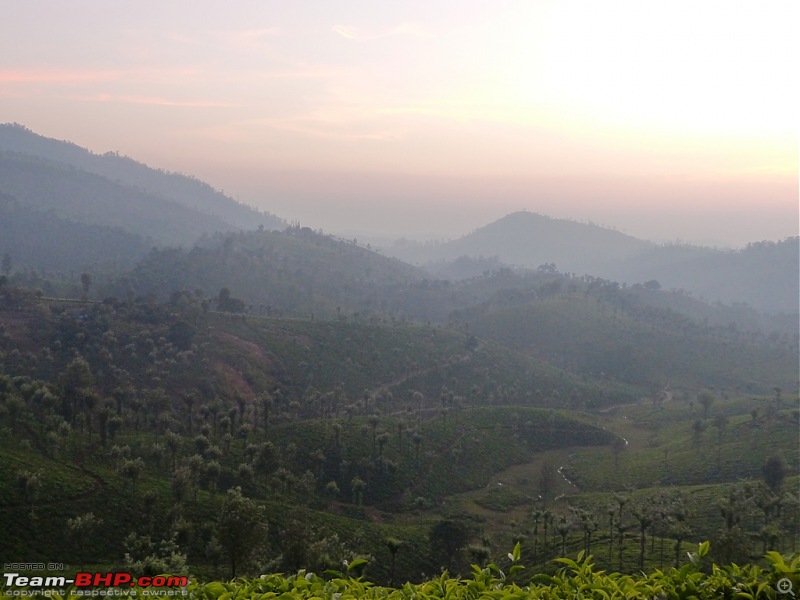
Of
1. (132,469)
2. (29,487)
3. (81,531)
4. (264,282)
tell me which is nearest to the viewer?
(81,531)

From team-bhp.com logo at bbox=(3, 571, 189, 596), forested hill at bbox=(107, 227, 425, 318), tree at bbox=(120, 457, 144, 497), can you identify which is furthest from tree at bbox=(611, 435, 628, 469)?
forested hill at bbox=(107, 227, 425, 318)

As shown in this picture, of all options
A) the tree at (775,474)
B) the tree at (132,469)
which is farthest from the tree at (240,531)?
the tree at (775,474)

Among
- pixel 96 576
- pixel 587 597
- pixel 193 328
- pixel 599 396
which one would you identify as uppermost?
pixel 587 597

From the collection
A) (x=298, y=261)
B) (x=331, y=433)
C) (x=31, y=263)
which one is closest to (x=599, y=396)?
(x=331, y=433)

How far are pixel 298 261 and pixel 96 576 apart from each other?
191951mm

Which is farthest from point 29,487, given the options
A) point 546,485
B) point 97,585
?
point 546,485

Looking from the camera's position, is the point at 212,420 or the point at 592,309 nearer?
the point at 212,420

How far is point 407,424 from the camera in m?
69.6

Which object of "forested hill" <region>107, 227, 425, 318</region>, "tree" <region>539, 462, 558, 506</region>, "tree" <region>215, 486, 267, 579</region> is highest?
"forested hill" <region>107, 227, 425, 318</region>

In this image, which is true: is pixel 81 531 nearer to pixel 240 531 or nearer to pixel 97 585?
pixel 240 531

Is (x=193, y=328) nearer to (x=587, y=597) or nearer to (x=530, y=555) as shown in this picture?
(x=530, y=555)

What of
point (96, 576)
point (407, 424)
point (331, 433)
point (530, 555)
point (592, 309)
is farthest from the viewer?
point (592, 309)

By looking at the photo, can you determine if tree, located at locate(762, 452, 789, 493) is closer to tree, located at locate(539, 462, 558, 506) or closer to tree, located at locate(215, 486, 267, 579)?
tree, located at locate(539, 462, 558, 506)

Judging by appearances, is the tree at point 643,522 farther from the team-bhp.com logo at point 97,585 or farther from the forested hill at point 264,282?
the forested hill at point 264,282
